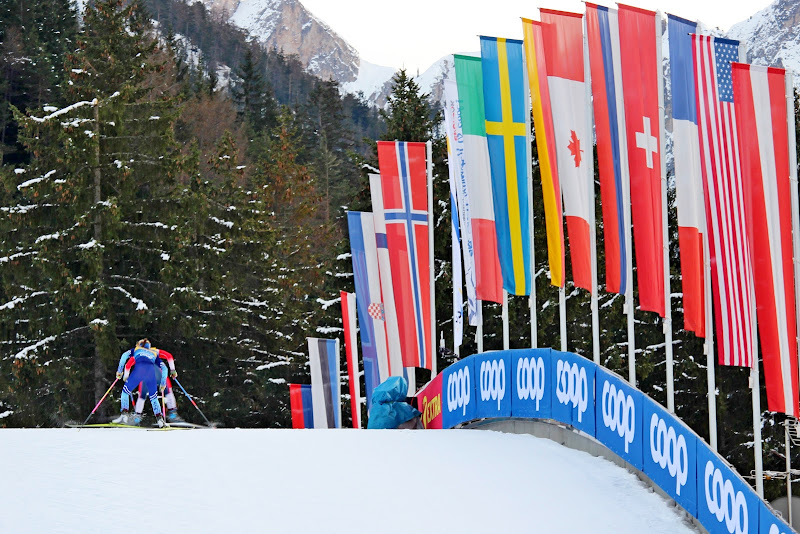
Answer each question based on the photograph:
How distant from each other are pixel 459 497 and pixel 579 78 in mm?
7134

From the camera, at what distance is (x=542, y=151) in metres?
14.5

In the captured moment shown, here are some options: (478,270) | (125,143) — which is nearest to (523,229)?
(478,270)

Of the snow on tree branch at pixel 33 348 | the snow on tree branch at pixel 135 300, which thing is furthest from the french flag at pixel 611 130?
the snow on tree branch at pixel 33 348

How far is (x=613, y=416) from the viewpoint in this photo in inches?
405

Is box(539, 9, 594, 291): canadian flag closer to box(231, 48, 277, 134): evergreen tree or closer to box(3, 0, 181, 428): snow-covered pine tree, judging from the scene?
box(3, 0, 181, 428): snow-covered pine tree

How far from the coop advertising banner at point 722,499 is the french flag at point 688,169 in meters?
3.96

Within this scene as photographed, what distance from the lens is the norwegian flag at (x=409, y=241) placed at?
63.8 ft

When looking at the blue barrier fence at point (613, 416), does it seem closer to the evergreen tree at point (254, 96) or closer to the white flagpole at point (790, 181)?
the white flagpole at point (790, 181)

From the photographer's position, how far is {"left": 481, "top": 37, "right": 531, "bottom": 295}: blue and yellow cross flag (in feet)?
50.8

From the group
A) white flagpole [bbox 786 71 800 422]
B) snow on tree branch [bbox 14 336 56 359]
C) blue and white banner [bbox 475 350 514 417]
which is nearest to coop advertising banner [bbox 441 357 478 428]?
blue and white banner [bbox 475 350 514 417]

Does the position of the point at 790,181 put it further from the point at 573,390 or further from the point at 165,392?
the point at 165,392

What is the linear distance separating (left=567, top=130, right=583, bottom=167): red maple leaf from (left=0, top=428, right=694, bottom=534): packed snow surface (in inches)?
168

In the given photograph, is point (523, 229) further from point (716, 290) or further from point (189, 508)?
point (189, 508)

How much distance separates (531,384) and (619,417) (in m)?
2.73
